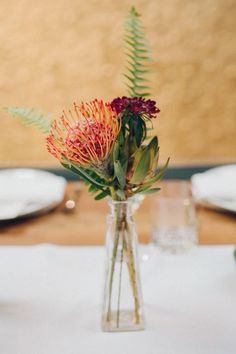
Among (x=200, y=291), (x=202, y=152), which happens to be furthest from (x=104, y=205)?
(x=202, y=152)

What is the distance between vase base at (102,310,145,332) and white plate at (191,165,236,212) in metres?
0.49

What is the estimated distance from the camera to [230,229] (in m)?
1.15

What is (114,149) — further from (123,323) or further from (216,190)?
(216,190)

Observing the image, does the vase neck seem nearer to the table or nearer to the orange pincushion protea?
the orange pincushion protea

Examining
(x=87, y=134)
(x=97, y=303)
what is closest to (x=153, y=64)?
(x=97, y=303)

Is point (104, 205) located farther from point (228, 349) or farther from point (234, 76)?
point (234, 76)

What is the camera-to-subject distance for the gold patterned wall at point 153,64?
91.4 inches

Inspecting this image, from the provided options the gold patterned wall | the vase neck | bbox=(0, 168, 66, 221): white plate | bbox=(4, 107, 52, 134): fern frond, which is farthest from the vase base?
the gold patterned wall

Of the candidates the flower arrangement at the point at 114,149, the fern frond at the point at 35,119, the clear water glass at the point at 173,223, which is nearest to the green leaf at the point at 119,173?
the flower arrangement at the point at 114,149

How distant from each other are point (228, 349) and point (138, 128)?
313 millimetres

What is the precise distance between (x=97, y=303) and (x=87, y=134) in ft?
1.04

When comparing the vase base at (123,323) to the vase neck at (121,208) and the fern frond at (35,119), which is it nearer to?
the vase neck at (121,208)

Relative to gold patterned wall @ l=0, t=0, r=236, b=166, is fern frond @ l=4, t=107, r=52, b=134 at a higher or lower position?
lower

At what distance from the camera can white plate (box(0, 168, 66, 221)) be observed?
1.24 meters
